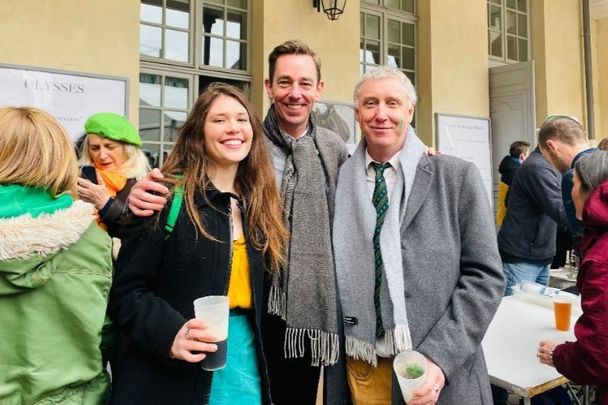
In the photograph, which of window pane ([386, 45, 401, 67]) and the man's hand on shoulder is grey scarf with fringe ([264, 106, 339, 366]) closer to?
the man's hand on shoulder

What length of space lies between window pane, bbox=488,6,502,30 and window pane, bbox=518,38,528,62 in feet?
1.62

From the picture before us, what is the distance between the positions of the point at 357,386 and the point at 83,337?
2.81 feet

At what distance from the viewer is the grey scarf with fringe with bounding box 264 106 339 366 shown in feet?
5.30

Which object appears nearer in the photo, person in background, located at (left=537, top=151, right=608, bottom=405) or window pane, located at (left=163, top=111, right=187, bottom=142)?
person in background, located at (left=537, top=151, right=608, bottom=405)

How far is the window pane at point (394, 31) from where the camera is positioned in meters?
6.90

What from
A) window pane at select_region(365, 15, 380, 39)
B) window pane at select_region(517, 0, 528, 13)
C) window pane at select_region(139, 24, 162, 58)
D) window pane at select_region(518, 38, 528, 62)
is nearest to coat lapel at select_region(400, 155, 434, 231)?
window pane at select_region(139, 24, 162, 58)

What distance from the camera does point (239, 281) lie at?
147 cm

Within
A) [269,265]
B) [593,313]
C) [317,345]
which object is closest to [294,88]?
[269,265]

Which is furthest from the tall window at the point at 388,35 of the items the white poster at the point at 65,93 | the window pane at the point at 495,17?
the white poster at the point at 65,93

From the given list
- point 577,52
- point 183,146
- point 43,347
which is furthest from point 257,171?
point 577,52

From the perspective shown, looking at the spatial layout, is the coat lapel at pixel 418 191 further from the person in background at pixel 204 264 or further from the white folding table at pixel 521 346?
the white folding table at pixel 521 346

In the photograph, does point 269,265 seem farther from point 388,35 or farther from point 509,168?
point 388,35

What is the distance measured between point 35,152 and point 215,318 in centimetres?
61

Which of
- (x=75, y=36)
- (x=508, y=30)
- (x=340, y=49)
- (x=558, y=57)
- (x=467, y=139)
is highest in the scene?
(x=508, y=30)
